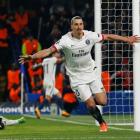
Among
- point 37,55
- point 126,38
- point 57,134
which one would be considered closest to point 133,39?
point 126,38

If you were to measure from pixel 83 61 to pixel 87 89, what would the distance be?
0.56 metres

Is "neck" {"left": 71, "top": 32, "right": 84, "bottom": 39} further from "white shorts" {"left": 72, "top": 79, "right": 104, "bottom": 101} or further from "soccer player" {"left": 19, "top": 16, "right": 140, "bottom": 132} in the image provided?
"white shorts" {"left": 72, "top": 79, "right": 104, "bottom": 101}

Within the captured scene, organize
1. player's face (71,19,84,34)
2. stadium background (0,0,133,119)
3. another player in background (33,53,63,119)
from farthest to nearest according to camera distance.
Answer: stadium background (0,0,133,119)
another player in background (33,53,63,119)
player's face (71,19,84,34)

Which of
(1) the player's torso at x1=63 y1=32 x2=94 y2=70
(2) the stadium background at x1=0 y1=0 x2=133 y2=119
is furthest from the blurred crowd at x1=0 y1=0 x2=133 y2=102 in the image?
(1) the player's torso at x1=63 y1=32 x2=94 y2=70

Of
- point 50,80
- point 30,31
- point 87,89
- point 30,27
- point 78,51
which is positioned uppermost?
point 78,51

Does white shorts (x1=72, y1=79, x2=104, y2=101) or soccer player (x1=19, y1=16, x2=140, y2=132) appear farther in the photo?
white shorts (x1=72, y1=79, x2=104, y2=101)

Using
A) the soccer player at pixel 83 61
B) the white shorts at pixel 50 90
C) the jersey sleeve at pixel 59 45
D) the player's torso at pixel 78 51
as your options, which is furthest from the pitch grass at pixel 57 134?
the white shorts at pixel 50 90

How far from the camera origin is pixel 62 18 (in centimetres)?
2989

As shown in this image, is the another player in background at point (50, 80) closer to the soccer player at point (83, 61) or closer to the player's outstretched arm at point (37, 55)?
the soccer player at point (83, 61)

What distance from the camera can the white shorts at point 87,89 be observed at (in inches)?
643

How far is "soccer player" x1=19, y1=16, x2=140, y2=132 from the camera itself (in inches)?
633

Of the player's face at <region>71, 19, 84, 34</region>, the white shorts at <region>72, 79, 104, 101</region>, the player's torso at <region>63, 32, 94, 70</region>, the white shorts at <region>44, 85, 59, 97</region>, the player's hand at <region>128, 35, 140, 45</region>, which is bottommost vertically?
the white shorts at <region>44, 85, 59, 97</region>

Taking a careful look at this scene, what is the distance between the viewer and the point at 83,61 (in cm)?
1638

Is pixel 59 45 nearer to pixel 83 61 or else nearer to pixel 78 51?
pixel 78 51
